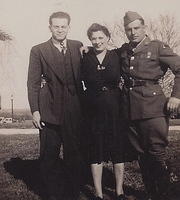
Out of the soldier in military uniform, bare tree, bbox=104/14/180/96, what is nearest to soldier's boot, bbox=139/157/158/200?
the soldier in military uniform

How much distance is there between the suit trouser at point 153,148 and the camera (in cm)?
262

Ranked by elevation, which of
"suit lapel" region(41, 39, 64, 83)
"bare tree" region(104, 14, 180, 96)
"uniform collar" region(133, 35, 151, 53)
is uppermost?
"bare tree" region(104, 14, 180, 96)

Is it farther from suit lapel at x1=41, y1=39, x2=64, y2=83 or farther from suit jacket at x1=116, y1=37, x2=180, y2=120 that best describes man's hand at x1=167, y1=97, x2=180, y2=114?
suit lapel at x1=41, y1=39, x2=64, y2=83

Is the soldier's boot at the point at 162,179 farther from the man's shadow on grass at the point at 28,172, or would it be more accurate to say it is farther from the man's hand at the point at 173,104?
the man's shadow on grass at the point at 28,172

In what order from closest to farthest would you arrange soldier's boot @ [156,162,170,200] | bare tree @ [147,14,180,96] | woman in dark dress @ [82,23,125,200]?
soldier's boot @ [156,162,170,200] < woman in dark dress @ [82,23,125,200] < bare tree @ [147,14,180,96]

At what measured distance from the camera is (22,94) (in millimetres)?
4312

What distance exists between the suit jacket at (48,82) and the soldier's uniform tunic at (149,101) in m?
0.40

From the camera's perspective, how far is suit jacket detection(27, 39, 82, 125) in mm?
2783

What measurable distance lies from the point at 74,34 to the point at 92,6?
1.68 ft

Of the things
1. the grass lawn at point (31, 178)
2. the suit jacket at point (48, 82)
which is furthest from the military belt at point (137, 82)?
the grass lawn at point (31, 178)

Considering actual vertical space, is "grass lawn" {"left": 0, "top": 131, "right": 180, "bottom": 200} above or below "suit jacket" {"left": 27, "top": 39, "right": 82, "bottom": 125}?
below

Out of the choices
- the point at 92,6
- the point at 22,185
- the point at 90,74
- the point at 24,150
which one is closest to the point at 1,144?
the point at 24,150

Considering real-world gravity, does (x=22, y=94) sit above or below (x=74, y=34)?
below

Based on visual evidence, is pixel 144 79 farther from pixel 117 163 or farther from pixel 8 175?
pixel 8 175
